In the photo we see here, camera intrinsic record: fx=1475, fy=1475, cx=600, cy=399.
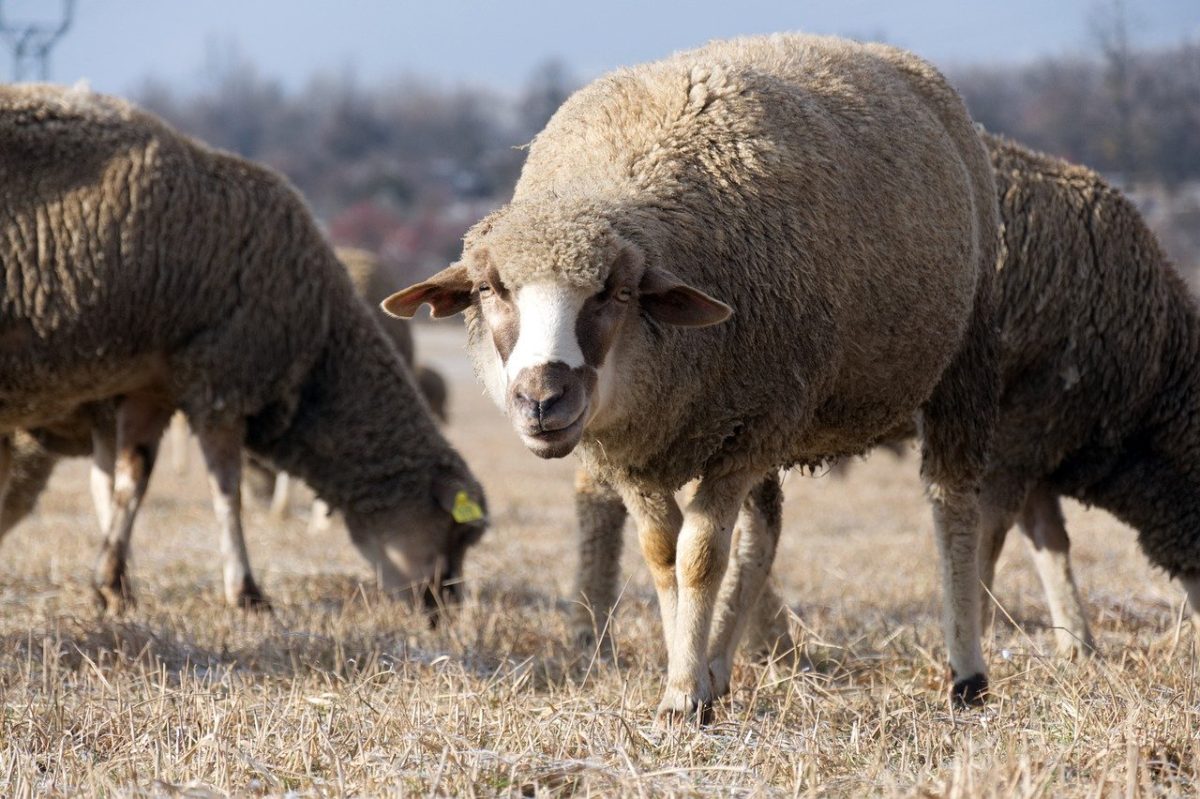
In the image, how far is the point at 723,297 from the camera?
4508 mm

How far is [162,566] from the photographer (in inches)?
364

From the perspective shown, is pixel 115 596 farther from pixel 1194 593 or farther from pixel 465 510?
pixel 1194 593

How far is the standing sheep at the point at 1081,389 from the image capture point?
6.61 meters

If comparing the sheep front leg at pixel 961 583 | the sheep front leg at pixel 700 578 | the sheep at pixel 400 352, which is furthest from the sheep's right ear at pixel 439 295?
the sheep at pixel 400 352

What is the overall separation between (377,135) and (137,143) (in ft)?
320

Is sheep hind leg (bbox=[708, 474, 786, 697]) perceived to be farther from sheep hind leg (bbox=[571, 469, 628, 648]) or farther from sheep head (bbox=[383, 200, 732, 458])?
sheep head (bbox=[383, 200, 732, 458])

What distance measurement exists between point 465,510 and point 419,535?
36cm

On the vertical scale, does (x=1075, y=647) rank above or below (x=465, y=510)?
above

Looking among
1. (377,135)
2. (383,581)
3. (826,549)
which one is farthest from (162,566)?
(377,135)

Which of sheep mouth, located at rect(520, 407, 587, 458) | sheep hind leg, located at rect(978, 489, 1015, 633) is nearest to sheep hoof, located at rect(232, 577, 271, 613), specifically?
sheep hind leg, located at rect(978, 489, 1015, 633)

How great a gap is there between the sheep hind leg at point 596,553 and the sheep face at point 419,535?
2.18 m

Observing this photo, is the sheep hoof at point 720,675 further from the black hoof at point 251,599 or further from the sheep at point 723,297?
the black hoof at point 251,599

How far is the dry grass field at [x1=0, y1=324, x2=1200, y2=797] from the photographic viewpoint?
137 inches

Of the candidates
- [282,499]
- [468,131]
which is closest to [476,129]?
[468,131]
